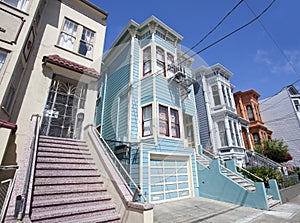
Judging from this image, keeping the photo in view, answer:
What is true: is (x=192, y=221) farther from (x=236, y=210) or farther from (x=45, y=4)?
(x=45, y=4)

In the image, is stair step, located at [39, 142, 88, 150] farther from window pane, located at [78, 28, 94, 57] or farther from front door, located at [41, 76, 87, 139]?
window pane, located at [78, 28, 94, 57]

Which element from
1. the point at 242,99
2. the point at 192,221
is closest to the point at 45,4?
the point at 192,221

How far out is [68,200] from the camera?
323 cm

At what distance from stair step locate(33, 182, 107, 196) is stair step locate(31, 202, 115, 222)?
0.34m

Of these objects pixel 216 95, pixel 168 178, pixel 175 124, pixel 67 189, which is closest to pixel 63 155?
pixel 67 189

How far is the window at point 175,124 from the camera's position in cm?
813

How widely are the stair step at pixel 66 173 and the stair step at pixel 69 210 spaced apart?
89cm

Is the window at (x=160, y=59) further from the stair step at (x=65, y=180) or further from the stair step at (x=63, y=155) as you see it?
the stair step at (x=65, y=180)

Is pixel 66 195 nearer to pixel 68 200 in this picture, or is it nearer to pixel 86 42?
pixel 68 200

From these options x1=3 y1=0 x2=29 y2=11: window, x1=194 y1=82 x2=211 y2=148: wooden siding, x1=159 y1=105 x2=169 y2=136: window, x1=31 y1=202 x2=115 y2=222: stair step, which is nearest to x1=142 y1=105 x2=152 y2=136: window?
x1=159 y1=105 x2=169 y2=136: window

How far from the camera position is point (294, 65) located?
6.43 m

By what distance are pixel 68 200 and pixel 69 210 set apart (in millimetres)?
261

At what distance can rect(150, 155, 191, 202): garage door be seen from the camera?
21.4 ft

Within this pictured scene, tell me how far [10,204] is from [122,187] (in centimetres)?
201
